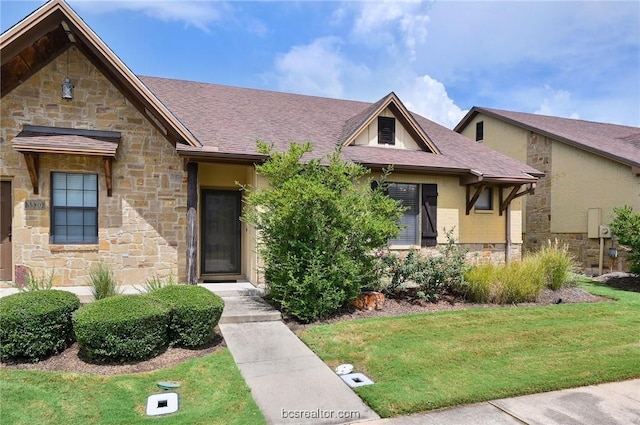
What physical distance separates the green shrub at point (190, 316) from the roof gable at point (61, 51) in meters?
3.97

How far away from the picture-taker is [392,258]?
8.14 meters

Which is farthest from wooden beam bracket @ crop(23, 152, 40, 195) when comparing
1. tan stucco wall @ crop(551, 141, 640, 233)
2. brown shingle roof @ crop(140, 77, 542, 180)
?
tan stucco wall @ crop(551, 141, 640, 233)

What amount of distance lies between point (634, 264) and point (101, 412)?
12809 mm

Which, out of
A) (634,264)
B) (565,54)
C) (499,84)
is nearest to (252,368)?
(634,264)

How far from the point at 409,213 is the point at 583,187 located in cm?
765

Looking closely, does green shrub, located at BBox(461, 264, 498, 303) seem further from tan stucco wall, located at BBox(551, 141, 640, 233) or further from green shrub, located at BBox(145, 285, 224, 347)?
tan stucco wall, located at BBox(551, 141, 640, 233)

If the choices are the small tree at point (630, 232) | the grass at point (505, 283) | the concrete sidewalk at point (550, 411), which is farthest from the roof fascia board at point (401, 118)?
the concrete sidewalk at point (550, 411)

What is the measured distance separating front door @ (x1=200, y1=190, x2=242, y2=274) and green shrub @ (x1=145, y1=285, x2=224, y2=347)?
452cm

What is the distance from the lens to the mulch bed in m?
4.78

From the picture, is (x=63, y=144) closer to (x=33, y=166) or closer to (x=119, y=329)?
(x=33, y=166)

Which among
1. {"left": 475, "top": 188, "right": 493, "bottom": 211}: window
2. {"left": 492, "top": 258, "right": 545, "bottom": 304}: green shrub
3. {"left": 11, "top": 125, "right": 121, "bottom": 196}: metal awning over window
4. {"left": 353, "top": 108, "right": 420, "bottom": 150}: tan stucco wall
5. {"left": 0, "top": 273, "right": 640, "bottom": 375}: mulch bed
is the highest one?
{"left": 353, "top": 108, "right": 420, "bottom": 150}: tan stucco wall

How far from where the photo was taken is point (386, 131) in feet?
38.3

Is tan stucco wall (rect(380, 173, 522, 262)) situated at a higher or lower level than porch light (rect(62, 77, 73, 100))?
lower

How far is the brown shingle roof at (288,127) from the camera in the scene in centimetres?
1017
